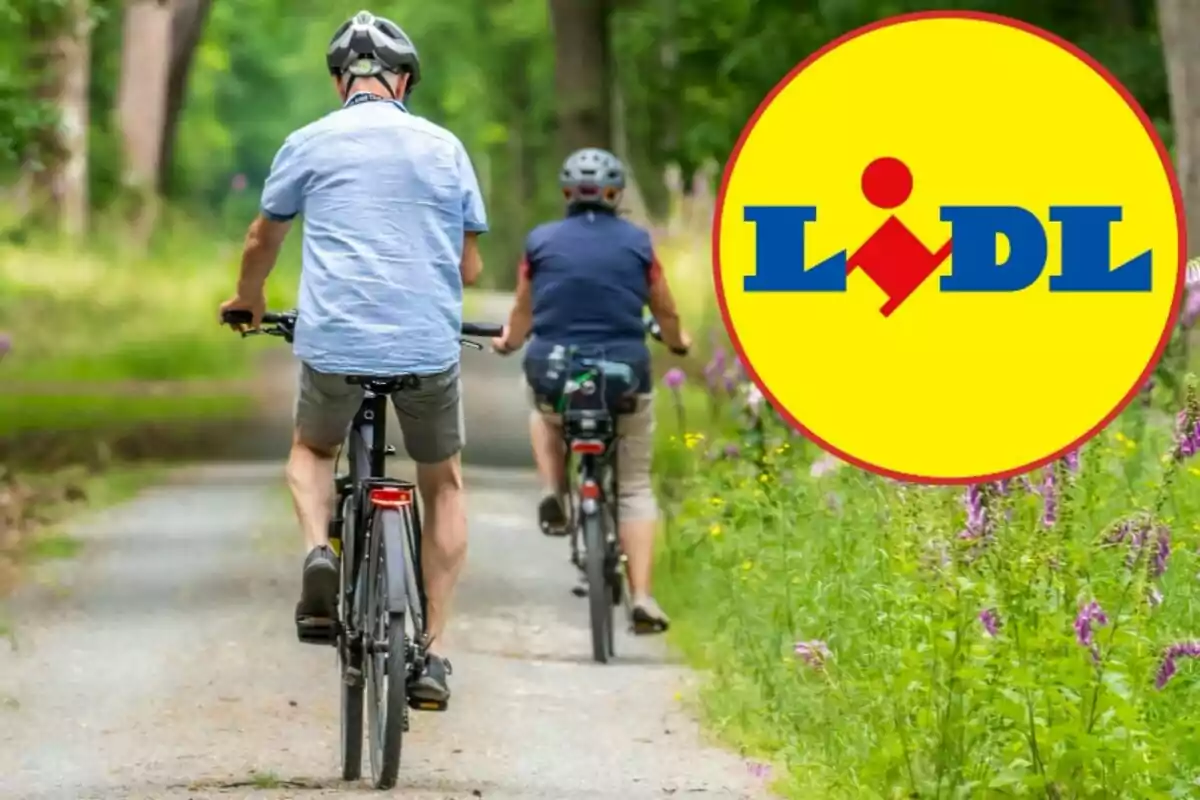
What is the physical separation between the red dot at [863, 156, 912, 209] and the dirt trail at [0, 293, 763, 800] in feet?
7.89

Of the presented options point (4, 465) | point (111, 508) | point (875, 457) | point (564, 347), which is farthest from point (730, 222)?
point (4, 465)

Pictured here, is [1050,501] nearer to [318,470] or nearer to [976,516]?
[976,516]

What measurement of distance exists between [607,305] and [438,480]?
3015mm

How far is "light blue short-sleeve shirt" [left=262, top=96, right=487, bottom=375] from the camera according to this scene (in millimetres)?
7980

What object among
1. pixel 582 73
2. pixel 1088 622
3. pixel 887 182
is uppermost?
pixel 582 73

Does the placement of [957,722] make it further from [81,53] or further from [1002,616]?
[81,53]

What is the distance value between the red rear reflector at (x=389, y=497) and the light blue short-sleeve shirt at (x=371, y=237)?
0.32 meters

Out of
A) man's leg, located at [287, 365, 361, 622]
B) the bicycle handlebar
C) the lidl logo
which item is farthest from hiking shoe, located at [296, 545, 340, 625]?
the lidl logo

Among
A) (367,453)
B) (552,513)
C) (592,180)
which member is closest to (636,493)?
(552,513)

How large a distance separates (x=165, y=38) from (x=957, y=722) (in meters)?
33.9

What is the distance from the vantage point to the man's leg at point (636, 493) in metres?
11.6

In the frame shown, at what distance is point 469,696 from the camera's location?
10.1 m

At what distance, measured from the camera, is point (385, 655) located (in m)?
7.74

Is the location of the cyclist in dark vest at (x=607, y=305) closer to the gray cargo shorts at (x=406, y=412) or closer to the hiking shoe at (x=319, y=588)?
the gray cargo shorts at (x=406, y=412)
